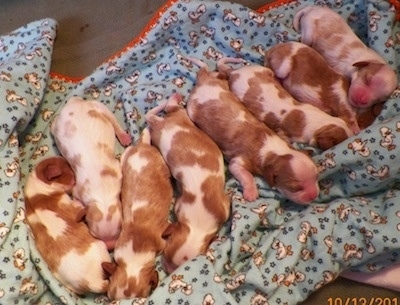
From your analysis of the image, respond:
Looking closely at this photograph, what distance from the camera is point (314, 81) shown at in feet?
7.36

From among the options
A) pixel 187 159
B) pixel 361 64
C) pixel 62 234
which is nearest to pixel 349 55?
pixel 361 64

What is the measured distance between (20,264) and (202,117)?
841 millimetres

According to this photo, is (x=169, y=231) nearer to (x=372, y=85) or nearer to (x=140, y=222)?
(x=140, y=222)

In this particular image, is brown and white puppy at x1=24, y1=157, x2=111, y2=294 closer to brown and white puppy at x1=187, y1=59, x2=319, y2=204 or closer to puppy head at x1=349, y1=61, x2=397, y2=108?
brown and white puppy at x1=187, y1=59, x2=319, y2=204

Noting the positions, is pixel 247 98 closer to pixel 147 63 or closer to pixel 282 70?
pixel 282 70

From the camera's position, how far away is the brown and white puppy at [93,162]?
→ 2.05 meters

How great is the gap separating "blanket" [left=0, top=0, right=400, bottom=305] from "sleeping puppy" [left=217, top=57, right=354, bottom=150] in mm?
81

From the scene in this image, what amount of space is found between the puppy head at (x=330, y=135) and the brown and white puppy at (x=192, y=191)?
39 cm

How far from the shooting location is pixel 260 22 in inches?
95.7

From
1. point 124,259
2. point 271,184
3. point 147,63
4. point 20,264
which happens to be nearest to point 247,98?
point 271,184

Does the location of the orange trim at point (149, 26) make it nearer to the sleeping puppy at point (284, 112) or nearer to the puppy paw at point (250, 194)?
the sleeping puppy at point (284, 112)

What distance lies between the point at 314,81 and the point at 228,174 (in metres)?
0.50
